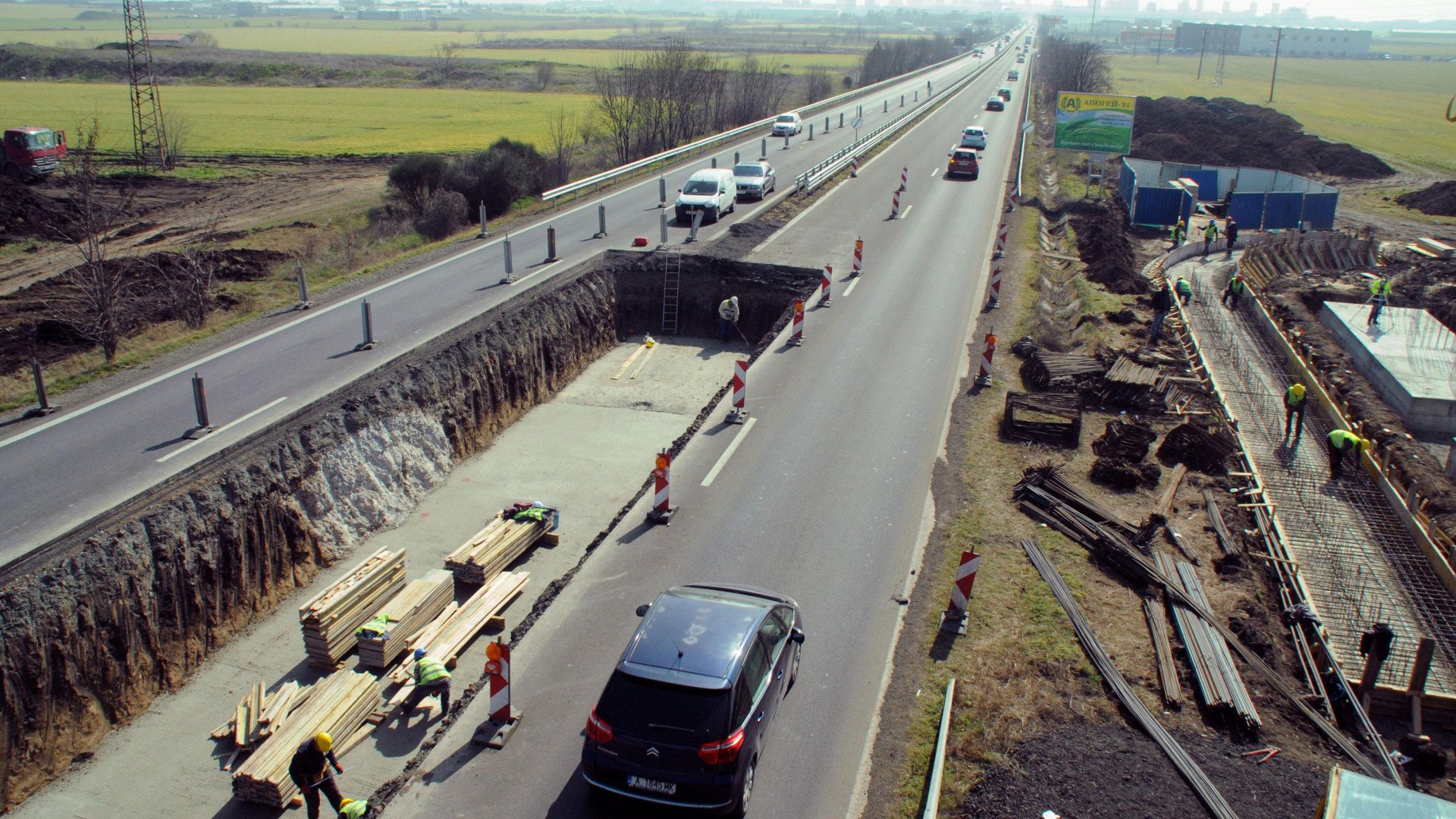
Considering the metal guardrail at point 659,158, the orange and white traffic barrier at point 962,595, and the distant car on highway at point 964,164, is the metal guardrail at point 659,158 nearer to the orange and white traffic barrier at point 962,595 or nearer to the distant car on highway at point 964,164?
the distant car on highway at point 964,164

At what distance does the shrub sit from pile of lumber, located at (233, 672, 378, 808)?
26028 mm

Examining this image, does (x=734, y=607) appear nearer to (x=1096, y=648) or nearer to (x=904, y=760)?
(x=904, y=760)

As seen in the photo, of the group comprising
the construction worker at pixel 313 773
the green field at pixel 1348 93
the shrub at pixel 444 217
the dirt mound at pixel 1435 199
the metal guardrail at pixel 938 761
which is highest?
the green field at pixel 1348 93

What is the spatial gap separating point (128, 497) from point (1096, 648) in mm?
13344

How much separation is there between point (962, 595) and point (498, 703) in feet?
19.1

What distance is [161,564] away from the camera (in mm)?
13188

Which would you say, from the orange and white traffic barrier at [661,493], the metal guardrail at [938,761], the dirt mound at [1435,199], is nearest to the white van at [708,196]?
the orange and white traffic barrier at [661,493]

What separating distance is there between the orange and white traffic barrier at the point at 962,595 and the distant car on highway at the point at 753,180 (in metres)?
27.1

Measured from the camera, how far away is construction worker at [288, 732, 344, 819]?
379 inches

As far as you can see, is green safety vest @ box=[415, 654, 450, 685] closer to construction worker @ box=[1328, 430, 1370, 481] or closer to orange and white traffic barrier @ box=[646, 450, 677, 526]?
orange and white traffic barrier @ box=[646, 450, 677, 526]

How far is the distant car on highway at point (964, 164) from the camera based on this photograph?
44.1m

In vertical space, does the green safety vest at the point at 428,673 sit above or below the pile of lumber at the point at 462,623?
above

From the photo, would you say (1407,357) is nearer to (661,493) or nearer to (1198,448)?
(1198,448)

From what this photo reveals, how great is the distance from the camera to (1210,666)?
11.5 m
